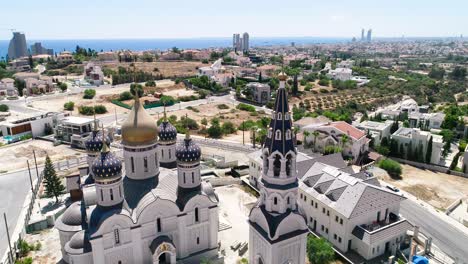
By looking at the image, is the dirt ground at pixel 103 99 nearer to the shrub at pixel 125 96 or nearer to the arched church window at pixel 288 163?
the shrub at pixel 125 96

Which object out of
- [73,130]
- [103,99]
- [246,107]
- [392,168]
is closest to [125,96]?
[103,99]

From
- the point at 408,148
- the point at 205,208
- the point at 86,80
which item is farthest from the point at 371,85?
the point at 205,208

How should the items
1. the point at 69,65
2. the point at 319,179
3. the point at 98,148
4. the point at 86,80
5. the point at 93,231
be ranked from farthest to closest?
1. the point at 69,65
2. the point at 86,80
3. the point at 319,179
4. the point at 98,148
5. the point at 93,231

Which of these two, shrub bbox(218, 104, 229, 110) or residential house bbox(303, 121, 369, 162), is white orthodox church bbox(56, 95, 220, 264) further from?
shrub bbox(218, 104, 229, 110)

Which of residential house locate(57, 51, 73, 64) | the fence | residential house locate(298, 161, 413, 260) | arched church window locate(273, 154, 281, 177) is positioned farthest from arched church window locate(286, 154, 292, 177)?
residential house locate(57, 51, 73, 64)

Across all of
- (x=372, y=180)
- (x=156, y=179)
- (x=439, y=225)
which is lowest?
(x=439, y=225)

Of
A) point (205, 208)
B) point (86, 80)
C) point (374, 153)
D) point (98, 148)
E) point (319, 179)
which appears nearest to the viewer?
point (205, 208)

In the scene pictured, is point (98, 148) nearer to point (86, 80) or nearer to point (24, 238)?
point (24, 238)
